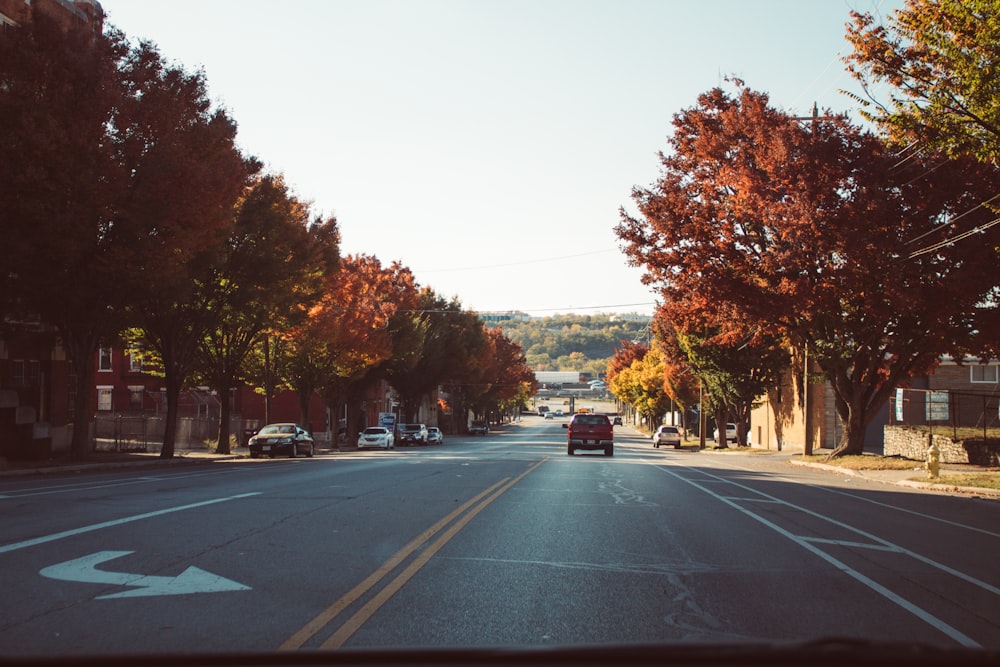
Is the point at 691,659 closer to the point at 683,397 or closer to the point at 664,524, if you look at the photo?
the point at 664,524

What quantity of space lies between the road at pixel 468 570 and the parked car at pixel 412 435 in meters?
49.0

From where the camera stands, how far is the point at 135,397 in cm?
6575

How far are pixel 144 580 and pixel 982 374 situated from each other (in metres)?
54.3

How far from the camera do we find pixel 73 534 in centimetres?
1138

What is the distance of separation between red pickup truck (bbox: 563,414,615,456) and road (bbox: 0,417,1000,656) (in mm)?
24150

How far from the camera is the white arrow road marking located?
8086 millimetres

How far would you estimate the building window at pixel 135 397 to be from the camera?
215ft

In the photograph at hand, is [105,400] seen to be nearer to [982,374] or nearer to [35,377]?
[35,377]

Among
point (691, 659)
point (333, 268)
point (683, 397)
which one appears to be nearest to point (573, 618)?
point (691, 659)

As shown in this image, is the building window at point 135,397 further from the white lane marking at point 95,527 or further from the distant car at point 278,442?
the white lane marking at point 95,527

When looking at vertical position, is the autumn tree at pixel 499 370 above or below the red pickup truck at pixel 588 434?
above

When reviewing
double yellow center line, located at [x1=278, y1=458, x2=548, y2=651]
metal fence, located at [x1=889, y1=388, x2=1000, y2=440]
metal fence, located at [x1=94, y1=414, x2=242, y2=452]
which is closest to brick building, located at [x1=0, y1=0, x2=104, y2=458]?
metal fence, located at [x1=94, y1=414, x2=242, y2=452]

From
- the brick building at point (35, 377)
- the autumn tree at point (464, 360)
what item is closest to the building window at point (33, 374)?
the brick building at point (35, 377)

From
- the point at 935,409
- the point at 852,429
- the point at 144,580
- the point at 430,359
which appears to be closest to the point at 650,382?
the point at 430,359
